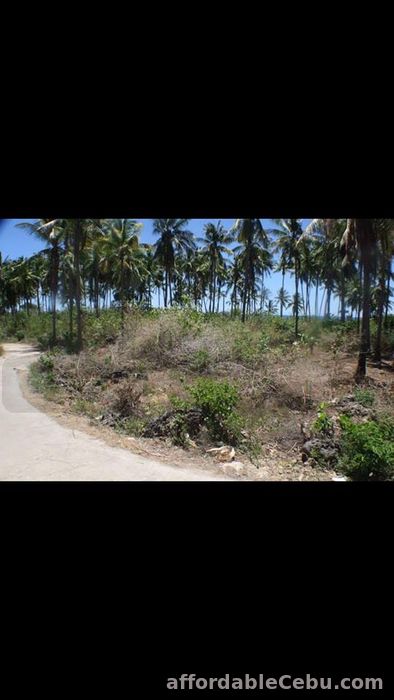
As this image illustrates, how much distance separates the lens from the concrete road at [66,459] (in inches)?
153

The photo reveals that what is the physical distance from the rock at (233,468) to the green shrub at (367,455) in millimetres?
1465

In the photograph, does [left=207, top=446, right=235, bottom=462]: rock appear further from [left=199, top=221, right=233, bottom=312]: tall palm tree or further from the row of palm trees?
[left=199, top=221, right=233, bottom=312]: tall palm tree

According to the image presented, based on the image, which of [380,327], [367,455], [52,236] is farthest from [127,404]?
[52,236]

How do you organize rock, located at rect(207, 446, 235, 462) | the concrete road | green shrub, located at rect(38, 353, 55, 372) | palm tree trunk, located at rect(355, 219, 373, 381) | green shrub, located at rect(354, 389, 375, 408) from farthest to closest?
green shrub, located at rect(38, 353, 55, 372), palm tree trunk, located at rect(355, 219, 373, 381), green shrub, located at rect(354, 389, 375, 408), rock, located at rect(207, 446, 235, 462), the concrete road

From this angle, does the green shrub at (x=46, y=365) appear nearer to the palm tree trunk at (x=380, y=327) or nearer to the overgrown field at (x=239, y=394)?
the overgrown field at (x=239, y=394)

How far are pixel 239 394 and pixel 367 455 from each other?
339 cm

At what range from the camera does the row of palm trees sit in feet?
33.0

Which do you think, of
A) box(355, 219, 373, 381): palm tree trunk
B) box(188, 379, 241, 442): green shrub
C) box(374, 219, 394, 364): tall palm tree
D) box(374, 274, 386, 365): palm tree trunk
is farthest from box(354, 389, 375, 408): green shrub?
box(374, 274, 386, 365): palm tree trunk

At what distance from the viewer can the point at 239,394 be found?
7258 millimetres

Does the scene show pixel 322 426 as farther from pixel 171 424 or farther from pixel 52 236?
pixel 52 236

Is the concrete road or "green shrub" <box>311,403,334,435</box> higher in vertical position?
"green shrub" <box>311,403,334,435</box>

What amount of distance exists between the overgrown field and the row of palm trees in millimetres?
1674
